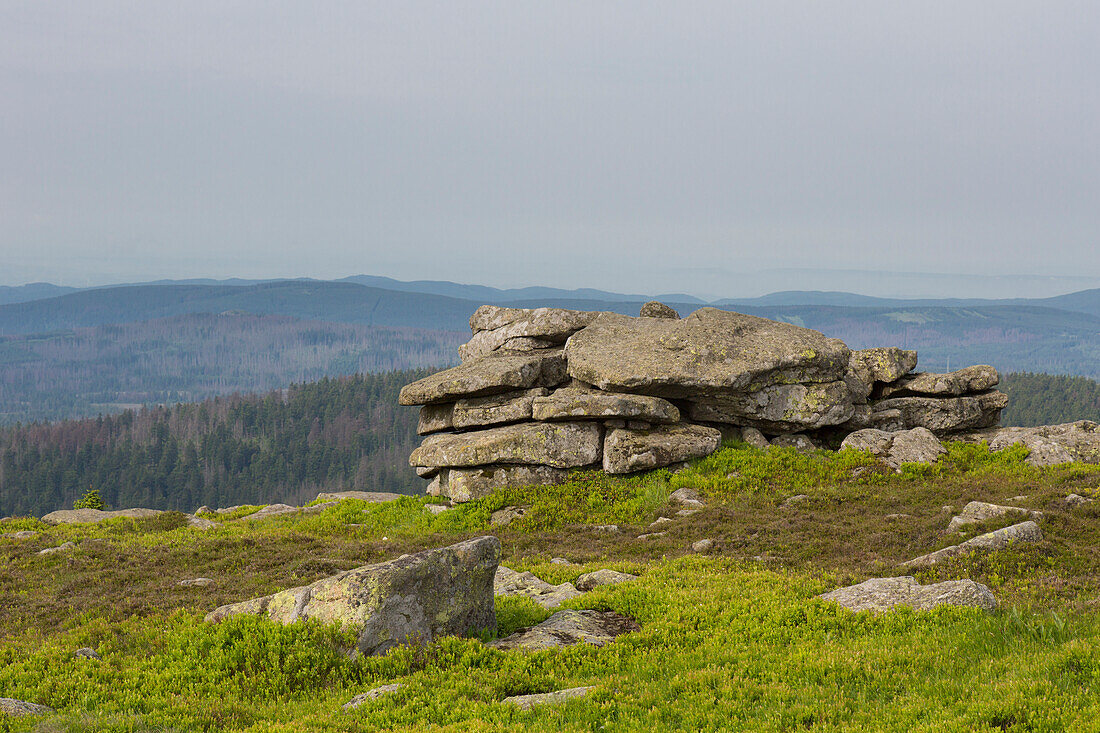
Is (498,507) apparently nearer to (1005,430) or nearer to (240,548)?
(240,548)

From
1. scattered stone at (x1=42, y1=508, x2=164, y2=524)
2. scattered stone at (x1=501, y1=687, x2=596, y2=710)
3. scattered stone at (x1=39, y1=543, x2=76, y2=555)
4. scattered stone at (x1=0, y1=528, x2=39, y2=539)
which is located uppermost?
scattered stone at (x1=501, y1=687, x2=596, y2=710)

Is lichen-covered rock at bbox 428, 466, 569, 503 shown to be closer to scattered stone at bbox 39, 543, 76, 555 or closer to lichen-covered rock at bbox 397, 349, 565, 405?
lichen-covered rock at bbox 397, 349, 565, 405

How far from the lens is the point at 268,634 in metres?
13.7

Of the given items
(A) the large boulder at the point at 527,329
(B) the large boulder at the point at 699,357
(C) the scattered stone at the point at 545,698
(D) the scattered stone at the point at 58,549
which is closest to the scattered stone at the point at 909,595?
(C) the scattered stone at the point at 545,698

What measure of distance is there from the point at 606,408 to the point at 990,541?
1704 cm

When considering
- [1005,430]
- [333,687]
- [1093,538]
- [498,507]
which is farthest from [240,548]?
[1005,430]

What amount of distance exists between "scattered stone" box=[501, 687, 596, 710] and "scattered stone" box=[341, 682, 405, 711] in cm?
201

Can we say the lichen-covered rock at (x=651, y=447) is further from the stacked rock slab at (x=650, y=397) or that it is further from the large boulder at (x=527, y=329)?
the large boulder at (x=527, y=329)

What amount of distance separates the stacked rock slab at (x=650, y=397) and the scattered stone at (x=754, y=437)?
0.52 ft

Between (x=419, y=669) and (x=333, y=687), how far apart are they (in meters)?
1.59

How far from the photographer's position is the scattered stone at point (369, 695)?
11.4 meters

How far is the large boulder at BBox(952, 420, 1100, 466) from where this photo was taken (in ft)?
103

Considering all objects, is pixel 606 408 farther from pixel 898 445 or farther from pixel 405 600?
pixel 405 600

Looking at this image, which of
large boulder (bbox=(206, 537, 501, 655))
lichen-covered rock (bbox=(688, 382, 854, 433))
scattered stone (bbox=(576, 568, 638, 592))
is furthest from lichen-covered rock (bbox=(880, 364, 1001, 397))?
large boulder (bbox=(206, 537, 501, 655))
